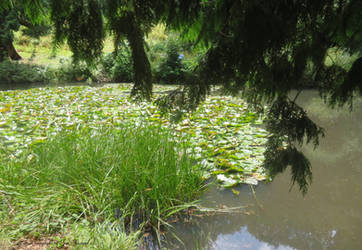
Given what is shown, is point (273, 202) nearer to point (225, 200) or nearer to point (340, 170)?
point (225, 200)

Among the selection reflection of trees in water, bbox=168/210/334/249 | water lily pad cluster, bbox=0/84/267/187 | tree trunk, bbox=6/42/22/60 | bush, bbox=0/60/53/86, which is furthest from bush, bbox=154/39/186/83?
tree trunk, bbox=6/42/22/60

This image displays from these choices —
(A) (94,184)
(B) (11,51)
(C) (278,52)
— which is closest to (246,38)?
(C) (278,52)

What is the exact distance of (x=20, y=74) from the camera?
27.8ft

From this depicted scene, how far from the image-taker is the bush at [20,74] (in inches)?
332

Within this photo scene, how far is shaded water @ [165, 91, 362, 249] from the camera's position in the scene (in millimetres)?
1817

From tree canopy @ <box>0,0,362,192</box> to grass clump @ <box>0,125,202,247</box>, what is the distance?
3.55ft

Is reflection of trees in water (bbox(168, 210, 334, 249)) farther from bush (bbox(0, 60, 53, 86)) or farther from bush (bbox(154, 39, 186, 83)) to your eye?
bush (bbox(0, 60, 53, 86))

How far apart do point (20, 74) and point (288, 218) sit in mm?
9465

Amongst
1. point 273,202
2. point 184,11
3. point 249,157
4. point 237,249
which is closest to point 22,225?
point 237,249

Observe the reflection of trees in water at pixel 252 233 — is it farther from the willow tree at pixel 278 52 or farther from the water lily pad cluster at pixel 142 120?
the willow tree at pixel 278 52

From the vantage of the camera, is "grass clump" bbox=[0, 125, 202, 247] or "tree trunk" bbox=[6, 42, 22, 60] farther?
"tree trunk" bbox=[6, 42, 22, 60]

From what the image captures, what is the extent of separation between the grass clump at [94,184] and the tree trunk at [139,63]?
103 centimetres

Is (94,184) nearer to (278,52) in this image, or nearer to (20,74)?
(278,52)

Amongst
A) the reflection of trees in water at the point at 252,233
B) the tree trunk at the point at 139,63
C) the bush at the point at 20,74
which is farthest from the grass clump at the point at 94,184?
the bush at the point at 20,74
